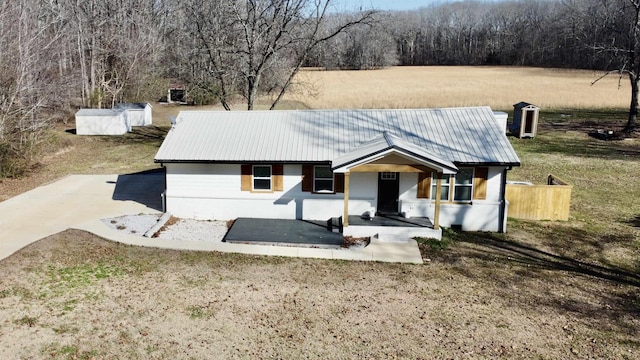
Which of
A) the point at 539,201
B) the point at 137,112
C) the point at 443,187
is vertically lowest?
the point at 539,201

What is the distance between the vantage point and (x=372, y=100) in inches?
2024

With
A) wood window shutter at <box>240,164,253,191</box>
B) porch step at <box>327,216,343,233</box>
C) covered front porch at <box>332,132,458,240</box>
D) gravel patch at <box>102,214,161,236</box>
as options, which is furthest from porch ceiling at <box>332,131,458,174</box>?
gravel patch at <box>102,214,161,236</box>

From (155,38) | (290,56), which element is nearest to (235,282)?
(290,56)

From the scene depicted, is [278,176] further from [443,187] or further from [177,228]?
[443,187]

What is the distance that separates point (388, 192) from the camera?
17.6 metres

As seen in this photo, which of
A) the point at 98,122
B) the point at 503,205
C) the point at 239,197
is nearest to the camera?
the point at 503,205

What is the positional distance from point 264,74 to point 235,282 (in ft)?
69.5

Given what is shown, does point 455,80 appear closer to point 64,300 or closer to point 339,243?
point 339,243

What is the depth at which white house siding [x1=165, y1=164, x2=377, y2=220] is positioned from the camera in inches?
687

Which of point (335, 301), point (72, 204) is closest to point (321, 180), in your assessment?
point (335, 301)

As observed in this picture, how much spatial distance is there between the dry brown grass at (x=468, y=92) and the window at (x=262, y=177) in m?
16.6

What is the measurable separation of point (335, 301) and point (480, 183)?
7.64 metres

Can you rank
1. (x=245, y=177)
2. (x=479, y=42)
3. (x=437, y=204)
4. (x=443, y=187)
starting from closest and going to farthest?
(x=437, y=204)
(x=443, y=187)
(x=245, y=177)
(x=479, y=42)

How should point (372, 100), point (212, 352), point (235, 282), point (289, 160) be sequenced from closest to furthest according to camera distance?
point (212, 352) < point (235, 282) < point (289, 160) < point (372, 100)
